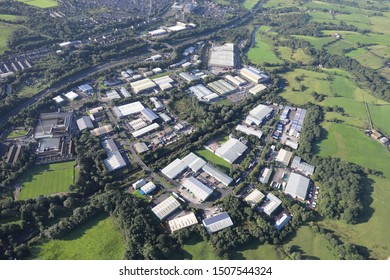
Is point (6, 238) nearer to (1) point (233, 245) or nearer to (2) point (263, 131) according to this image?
(1) point (233, 245)

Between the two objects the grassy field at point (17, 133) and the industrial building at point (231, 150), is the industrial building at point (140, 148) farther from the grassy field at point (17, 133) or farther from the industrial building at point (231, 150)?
the grassy field at point (17, 133)

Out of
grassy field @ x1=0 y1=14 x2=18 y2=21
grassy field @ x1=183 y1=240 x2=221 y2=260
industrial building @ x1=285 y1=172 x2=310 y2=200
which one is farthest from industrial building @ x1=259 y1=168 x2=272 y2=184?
grassy field @ x1=0 y1=14 x2=18 y2=21

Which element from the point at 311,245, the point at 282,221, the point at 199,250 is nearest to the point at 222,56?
the point at 282,221

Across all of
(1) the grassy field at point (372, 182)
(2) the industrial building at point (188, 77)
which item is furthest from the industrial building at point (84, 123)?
(1) the grassy field at point (372, 182)

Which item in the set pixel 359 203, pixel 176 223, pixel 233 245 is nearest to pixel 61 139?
pixel 176 223

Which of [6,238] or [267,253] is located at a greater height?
[6,238]
